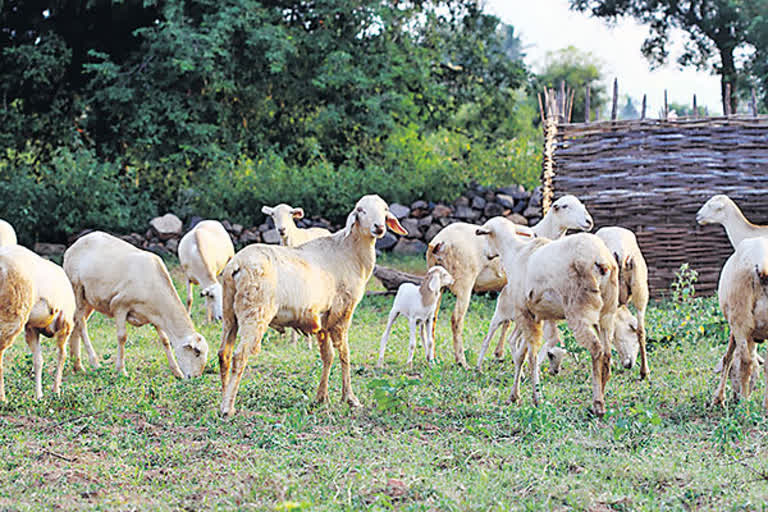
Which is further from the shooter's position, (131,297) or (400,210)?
(400,210)

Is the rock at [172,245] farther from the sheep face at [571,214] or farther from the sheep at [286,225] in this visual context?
the sheep face at [571,214]

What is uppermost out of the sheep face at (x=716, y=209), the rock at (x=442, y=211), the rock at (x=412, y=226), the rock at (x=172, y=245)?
the sheep face at (x=716, y=209)

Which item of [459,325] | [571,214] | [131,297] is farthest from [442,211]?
[131,297]

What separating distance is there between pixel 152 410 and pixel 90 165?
11.9 meters

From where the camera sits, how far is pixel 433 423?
6.03 metres

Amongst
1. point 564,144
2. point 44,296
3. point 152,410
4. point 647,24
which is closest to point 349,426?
point 152,410

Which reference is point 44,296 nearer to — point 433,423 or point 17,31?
point 433,423

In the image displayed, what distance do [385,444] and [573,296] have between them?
168cm

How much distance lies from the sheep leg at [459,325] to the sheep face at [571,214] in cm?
122

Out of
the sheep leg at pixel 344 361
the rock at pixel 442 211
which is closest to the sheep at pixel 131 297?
the sheep leg at pixel 344 361

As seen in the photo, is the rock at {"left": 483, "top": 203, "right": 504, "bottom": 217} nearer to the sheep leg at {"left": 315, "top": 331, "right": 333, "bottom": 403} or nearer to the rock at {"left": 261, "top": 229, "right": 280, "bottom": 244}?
the rock at {"left": 261, "top": 229, "right": 280, "bottom": 244}

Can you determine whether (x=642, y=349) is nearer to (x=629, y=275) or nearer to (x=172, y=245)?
(x=629, y=275)

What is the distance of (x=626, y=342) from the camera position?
7.73m

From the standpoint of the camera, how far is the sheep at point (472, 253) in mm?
8852
